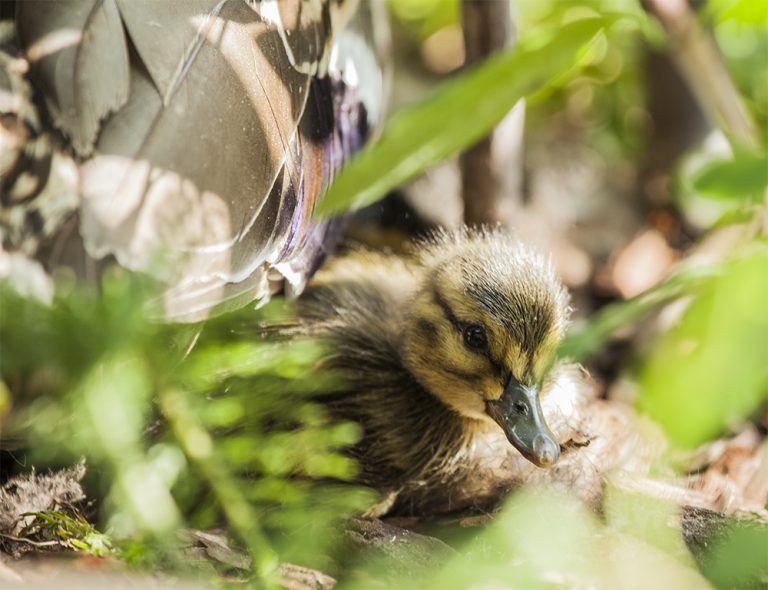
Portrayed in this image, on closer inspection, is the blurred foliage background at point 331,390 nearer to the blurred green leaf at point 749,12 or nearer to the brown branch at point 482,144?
the blurred green leaf at point 749,12

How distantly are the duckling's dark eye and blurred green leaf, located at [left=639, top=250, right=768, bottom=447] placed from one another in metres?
0.80

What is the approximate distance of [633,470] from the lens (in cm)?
164

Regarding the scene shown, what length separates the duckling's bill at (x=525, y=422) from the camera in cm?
141

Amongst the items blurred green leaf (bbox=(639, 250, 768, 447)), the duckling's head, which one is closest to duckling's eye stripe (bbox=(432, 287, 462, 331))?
the duckling's head

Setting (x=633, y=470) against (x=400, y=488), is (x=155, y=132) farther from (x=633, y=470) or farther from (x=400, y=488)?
(x=633, y=470)

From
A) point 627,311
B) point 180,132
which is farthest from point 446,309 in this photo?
point 180,132

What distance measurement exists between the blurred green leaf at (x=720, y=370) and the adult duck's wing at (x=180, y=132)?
539 mm

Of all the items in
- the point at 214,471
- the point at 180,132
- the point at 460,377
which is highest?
the point at 180,132

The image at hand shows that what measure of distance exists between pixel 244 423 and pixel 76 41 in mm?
623

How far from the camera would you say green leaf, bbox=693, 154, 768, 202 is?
943 mm

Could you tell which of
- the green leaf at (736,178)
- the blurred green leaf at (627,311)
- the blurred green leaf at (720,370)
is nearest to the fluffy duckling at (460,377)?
the blurred green leaf at (627,311)

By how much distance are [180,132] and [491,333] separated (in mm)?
616

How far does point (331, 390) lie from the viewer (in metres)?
1.70

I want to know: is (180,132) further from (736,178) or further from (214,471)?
(736,178)
